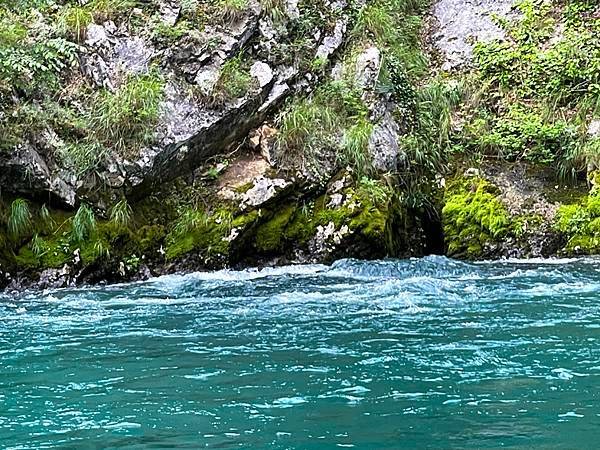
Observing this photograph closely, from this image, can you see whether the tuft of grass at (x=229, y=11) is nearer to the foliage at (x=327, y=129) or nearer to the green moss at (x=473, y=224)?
the foliage at (x=327, y=129)

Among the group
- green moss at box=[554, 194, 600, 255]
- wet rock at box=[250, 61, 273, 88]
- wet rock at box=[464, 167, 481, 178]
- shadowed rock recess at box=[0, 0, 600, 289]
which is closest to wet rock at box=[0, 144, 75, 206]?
shadowed rock recess at box=[0, 0, 600, 289]

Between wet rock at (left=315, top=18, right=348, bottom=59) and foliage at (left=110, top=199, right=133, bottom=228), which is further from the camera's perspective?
wet rock at (left=315, top=18, right=348, bottom=59)

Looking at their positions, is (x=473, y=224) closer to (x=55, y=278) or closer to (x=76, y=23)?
(x=55, y=278)

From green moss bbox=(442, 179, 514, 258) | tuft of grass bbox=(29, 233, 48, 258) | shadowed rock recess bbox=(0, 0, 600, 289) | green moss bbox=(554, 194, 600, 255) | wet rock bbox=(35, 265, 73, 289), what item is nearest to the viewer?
wet rock bbox=(35, 265, 73, 289)

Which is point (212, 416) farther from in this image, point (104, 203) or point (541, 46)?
point (541, 46)

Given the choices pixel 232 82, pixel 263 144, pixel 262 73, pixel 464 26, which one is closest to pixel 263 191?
pixel 263 144

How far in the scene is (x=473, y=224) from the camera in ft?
31.7

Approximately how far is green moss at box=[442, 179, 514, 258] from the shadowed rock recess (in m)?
0.02

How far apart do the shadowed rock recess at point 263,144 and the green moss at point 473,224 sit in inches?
0.8

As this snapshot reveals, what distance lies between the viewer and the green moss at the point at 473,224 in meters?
9.55

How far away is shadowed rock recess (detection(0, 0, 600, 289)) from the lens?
872 cm

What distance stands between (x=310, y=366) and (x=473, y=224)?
573 centimetres

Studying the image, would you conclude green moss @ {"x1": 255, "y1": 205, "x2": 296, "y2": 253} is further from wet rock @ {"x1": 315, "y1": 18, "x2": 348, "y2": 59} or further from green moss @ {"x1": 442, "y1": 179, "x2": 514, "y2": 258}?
wet rock @ {"x1": 315, "y1": 18, "x2": 348, "y2": 59}

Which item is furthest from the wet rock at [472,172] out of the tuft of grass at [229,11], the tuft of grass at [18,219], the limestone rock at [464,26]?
the tuft of grass at [18,219]
